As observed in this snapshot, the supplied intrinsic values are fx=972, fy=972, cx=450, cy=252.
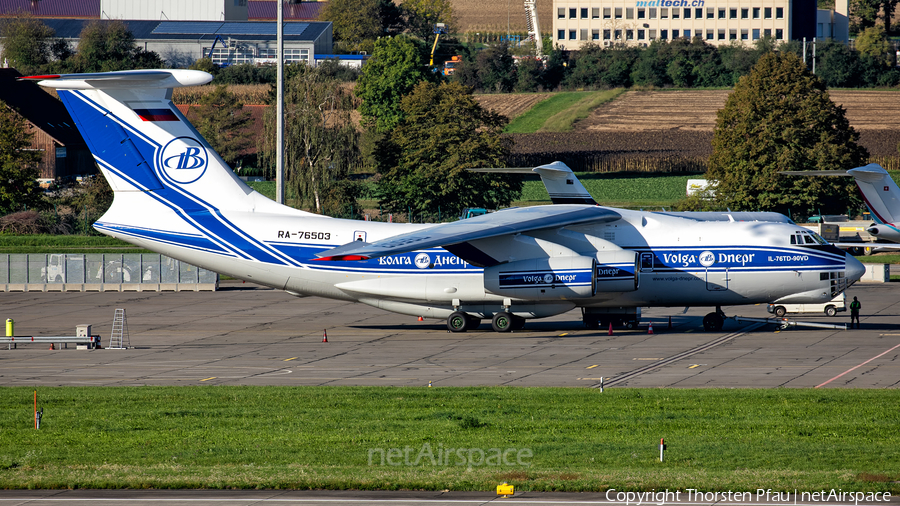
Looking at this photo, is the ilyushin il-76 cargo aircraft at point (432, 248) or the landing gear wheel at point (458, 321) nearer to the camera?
the ilyushin il-76 cargo aircraft at point (432, 248)

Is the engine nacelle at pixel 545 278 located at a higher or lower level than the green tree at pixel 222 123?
lower

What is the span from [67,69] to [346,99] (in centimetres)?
6875

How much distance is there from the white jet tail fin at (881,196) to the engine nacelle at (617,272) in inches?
721

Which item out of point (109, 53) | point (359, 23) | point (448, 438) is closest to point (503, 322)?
point (448, 438)

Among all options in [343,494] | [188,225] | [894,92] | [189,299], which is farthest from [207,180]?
[894,92]

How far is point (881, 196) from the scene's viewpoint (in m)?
43.8

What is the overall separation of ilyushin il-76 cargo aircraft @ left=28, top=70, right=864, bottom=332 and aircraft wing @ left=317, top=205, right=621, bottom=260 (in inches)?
6.3

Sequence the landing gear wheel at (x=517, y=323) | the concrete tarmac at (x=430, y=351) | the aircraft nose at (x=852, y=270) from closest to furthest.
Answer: the concrete tarmac at (x=430, y=351) < the aircraft nose at (x=852, y=270) < the landing gear wheel at (x=517, y=323)

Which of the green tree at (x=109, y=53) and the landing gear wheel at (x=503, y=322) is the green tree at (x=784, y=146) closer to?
the landing gear wheel at (x=503, y=322)

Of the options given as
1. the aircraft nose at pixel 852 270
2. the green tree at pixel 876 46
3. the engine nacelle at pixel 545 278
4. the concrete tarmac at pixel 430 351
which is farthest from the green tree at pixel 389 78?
the aircraft nose at pixel 852 270

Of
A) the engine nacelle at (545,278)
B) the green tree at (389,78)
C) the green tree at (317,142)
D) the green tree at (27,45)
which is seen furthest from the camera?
the green tree at (27,45)

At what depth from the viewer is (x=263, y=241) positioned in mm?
31562

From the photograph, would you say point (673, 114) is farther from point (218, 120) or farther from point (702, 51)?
point (218, 120)

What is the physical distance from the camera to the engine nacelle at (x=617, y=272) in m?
30.2
